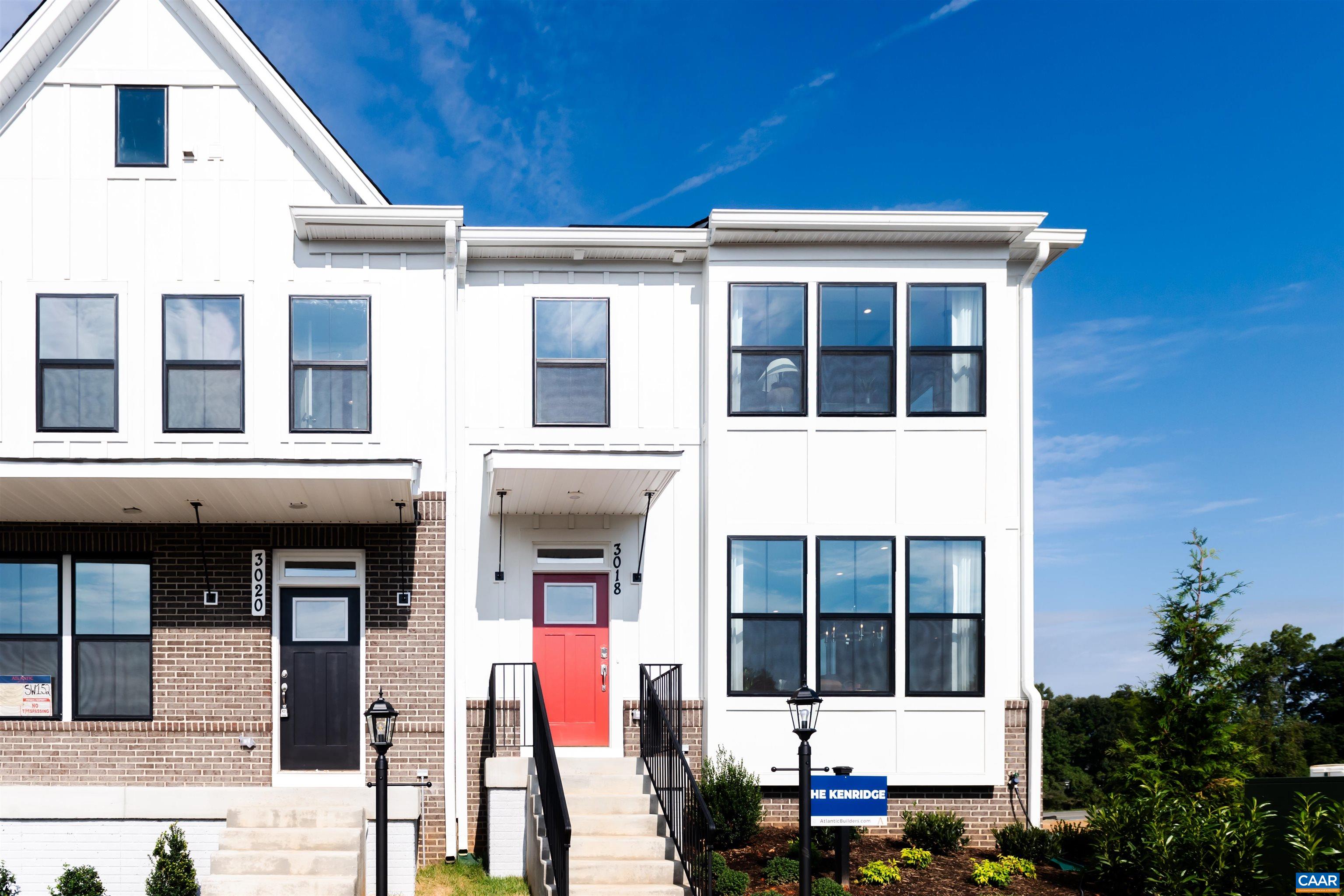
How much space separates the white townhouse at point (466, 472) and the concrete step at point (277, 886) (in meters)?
0.80

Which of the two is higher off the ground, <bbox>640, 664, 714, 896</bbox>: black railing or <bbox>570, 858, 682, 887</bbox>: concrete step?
<bbox>640, 664, 714, 896</bbox>: black railing

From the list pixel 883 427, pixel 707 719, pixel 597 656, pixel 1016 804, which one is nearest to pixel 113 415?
pixel 597 656

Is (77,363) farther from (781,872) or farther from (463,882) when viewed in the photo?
(781,872)

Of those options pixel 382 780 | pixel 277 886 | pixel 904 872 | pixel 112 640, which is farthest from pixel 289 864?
pixel 904 872

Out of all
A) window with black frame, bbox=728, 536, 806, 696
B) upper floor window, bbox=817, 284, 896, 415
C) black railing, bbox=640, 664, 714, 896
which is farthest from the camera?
upper floor window, bbox=817, 284, 896, 415

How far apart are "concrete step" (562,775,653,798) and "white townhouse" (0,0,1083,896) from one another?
34mm

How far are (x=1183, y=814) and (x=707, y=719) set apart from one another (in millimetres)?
4747

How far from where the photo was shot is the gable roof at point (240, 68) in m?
9.84

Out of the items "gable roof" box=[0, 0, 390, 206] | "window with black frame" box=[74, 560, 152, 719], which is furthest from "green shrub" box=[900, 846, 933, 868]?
"gable roof" box=[0, 0, 390, 206]

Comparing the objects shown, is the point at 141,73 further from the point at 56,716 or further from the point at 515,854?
the point at 515,854

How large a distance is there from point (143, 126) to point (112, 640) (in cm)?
578

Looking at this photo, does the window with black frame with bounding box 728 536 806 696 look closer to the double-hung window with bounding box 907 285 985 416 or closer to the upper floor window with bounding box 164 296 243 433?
the double-hung window with bounding box 907 285 985 416

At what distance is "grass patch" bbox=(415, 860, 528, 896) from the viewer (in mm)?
8836

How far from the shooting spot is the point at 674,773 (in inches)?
336
